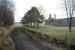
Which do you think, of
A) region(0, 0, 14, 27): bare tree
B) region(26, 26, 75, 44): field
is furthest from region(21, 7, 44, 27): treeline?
region(0, 0, 14, 27): bare tree

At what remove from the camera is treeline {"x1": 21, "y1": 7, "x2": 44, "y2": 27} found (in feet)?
39.1

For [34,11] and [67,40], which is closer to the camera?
[67,40]

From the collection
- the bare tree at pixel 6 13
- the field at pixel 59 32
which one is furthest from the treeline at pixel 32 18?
the bare tree at pixel 6 13

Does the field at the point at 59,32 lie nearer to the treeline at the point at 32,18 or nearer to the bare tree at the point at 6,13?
the treeline at the point at 32,18

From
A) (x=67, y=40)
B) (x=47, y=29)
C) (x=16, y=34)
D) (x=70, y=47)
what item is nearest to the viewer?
(x=70, y=47)

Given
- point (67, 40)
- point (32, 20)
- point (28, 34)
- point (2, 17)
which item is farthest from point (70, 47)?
point (28, 34)

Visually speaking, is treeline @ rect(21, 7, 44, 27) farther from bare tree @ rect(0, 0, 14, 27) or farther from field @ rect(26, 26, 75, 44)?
bare tree @ rect(0, 0, 14, 27)

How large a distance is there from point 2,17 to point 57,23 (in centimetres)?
386

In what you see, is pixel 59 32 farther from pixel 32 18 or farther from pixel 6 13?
pixel 6 13

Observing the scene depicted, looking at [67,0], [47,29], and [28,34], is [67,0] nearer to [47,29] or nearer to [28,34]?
[47,29]

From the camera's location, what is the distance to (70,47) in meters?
10.2

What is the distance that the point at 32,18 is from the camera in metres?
12.1

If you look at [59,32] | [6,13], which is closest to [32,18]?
[59,32]

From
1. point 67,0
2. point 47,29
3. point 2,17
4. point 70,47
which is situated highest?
point 67,0
